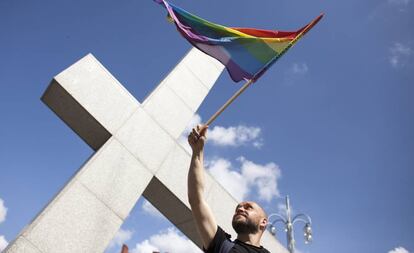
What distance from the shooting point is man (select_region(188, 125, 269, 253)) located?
113 inches

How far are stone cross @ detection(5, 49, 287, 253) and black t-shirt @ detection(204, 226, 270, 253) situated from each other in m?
3.51

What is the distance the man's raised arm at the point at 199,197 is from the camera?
2.88 m

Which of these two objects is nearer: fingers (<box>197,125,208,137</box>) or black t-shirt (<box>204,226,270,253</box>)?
black t-shirt (<box>204,226,270,253</box>)

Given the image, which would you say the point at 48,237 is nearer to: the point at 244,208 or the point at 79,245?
the point at 79,245

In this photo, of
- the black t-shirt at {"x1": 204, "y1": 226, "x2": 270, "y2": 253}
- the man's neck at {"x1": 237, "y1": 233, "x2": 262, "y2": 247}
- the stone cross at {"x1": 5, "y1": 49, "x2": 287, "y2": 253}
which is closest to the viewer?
the black t-shirt at {"x1": 204, "y1": 226, "x2": 270, "y2": 253}

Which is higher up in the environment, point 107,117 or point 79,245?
point 107,117

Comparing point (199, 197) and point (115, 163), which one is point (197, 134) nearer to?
point (199, 197)

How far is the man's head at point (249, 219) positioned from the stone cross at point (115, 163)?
3.51m

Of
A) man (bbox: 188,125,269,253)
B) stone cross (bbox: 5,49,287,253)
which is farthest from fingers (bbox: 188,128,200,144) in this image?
stone cross (bbox: 5,49,287,253)

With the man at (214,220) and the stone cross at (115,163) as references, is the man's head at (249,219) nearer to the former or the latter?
the man at (214,220)

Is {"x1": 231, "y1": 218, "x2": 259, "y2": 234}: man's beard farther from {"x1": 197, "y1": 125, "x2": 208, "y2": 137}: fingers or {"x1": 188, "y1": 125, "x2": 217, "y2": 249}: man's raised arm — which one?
{"x1": 197, "y1": 125, "x2": 208, "y2": 137}: fingers

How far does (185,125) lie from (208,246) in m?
5.12

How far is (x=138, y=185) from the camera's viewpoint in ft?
21.7

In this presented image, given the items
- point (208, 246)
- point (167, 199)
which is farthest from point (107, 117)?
point (208, 246)
